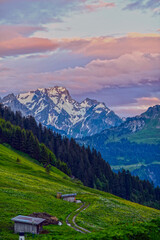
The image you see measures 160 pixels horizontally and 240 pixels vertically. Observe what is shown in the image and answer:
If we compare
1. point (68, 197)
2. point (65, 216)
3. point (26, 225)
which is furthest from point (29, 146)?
point (26, 225)

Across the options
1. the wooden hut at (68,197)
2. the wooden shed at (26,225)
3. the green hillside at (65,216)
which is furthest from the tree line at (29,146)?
the wooden shed at (26,225)

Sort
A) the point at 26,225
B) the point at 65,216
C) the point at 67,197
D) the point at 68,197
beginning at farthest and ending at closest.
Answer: the point at 68,197, the point at 67,197, the point at 65,216, the point at 26,225

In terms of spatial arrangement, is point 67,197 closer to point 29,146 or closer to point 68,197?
point 68,197

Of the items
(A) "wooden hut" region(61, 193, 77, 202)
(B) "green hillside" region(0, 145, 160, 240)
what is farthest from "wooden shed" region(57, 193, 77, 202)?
(B) "green hillside" region(0, 145, 160, 240)

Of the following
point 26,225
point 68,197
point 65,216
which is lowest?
point 65,216

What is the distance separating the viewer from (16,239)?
37406 millimetres

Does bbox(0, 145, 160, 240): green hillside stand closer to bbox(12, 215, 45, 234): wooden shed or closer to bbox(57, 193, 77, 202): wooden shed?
bbox(12, 215, 45, 234): wooden shed

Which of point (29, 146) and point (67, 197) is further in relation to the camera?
point (29, 146)

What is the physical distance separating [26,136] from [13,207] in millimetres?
118907

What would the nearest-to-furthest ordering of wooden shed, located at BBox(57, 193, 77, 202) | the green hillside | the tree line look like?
the green hillside, wooden shed, located at BBox(57, 193, 77, 202), the tree line

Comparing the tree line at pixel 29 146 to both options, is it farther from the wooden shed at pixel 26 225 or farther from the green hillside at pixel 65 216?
the wooden shed at pixel 26 225

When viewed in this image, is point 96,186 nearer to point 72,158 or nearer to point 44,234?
point 72,158

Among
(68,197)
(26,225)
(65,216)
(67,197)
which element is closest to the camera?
(26,225)

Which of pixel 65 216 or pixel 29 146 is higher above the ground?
pixel 29 146
